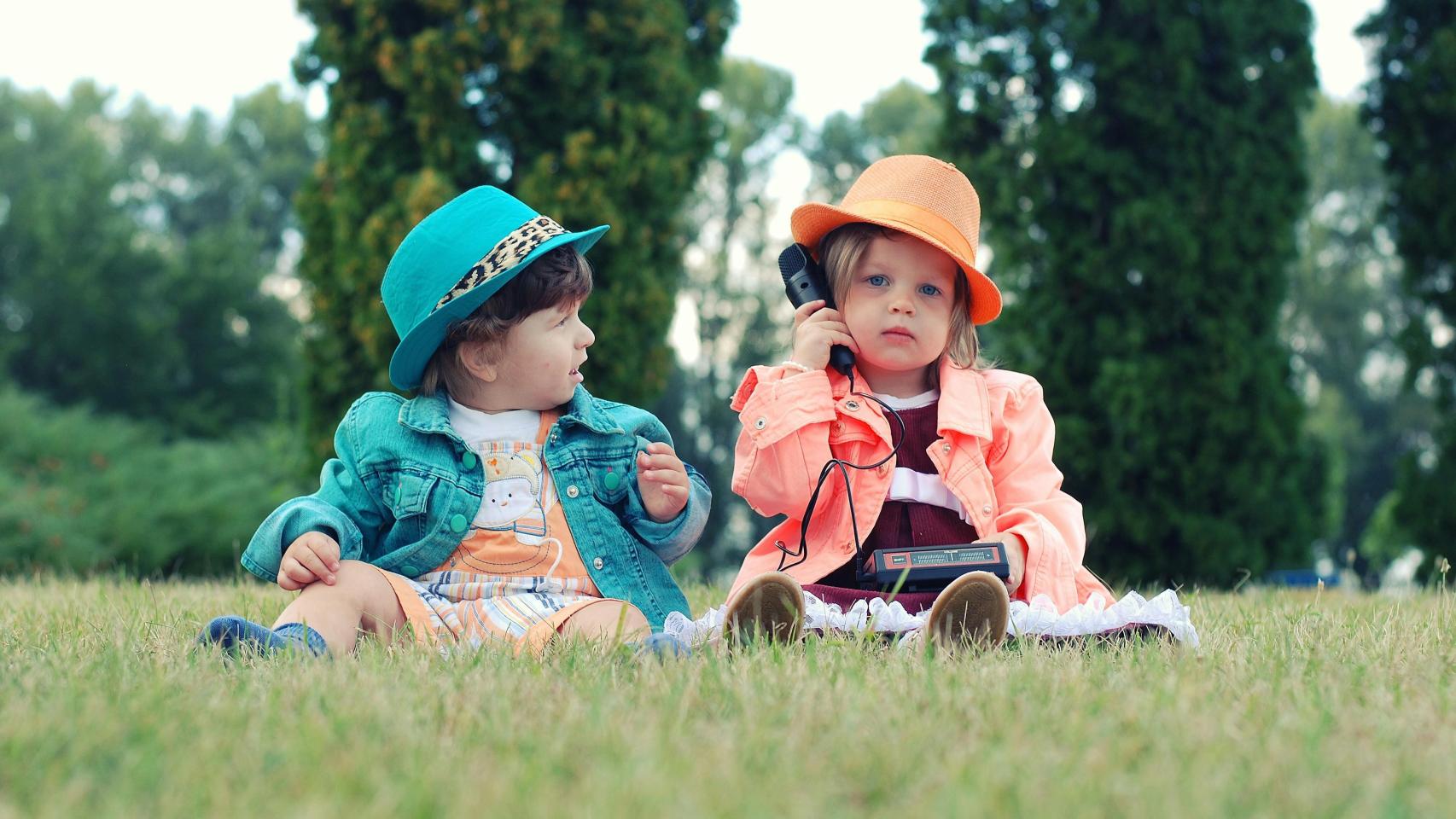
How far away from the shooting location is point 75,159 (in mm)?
24938

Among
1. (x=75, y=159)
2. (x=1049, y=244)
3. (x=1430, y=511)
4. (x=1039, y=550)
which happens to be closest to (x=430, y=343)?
(x=1039, y=550)

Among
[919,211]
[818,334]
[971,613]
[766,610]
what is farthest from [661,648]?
[919,211]

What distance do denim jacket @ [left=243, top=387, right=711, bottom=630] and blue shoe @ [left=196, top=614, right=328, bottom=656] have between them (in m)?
0.33

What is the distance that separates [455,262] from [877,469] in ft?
4.15

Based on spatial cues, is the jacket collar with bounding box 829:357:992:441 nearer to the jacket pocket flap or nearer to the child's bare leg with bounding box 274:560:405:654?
the jacket pocket flap

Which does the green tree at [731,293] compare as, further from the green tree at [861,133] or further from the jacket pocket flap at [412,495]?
the jacket pocket flap at [412,495]

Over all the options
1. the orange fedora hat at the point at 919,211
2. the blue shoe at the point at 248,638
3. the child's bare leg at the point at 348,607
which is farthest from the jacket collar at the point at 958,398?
the blue shoe at the point at 248,638

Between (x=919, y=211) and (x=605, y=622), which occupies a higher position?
(x=919, y=211)

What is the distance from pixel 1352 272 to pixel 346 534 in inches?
1029

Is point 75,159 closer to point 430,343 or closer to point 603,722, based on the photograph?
point 430,343

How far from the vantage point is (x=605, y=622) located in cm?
318

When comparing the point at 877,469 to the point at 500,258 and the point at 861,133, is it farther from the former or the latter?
the point at 861,133

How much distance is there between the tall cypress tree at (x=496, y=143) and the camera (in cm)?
840

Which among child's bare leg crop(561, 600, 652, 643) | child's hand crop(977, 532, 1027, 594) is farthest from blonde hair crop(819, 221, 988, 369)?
child's bare leg crop(561, 600, 652, 643)
